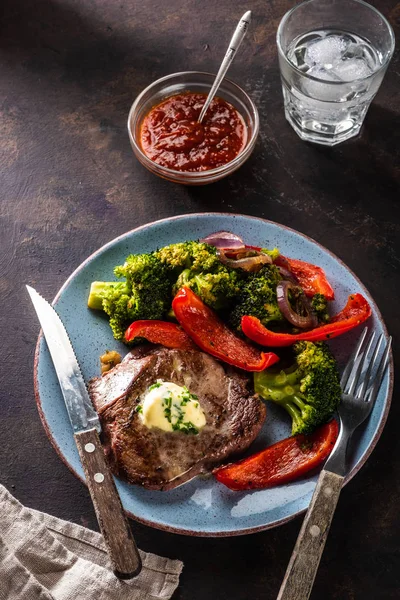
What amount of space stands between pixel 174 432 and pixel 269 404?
0.67 metres

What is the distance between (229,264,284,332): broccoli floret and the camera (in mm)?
4316

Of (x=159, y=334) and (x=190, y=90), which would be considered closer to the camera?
(x=159, y=334)

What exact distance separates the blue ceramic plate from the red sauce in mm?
519

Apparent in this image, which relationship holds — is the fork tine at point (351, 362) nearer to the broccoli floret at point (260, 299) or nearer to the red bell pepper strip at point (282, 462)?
the red bell pepper strip at point (282, 462)

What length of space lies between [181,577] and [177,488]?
1.83 feet

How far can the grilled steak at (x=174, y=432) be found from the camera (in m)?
4.08

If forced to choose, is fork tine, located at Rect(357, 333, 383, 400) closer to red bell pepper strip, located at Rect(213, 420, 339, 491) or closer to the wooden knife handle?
red bell pepper strip, located at Rect(213, 420, 339, 491)

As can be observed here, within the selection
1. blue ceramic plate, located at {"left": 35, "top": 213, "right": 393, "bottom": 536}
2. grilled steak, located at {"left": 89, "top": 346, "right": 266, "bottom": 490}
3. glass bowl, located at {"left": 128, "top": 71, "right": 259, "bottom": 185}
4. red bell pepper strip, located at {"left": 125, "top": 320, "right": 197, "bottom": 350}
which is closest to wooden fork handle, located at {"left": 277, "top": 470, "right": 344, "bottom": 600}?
blue ceramic plate, located at {"left": 35, "top": 213, "right": 393, "bottom": 536}

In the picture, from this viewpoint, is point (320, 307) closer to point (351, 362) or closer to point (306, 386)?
point (351, 362)

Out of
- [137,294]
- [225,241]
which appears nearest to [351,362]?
[225,241]

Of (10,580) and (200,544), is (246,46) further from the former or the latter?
(10,580)

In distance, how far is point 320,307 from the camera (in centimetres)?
448

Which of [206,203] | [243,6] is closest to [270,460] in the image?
[206,203]

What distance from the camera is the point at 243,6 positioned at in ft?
20.2
